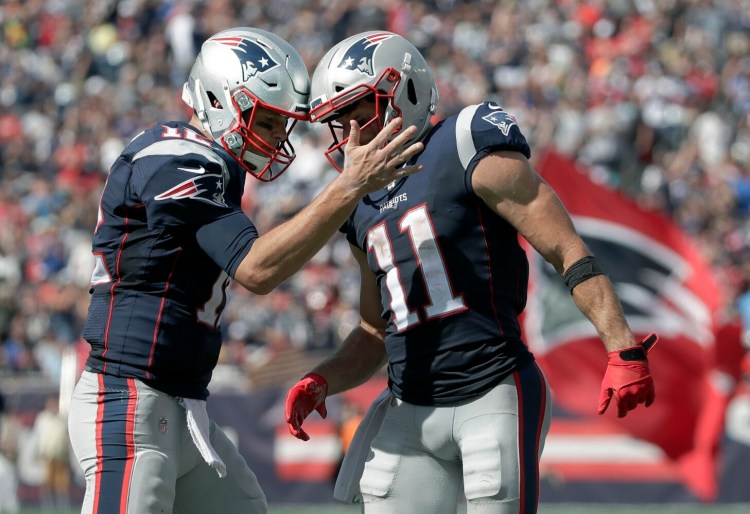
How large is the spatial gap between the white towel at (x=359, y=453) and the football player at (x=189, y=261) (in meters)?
0.29

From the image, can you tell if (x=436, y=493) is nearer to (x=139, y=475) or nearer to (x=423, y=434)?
(x=423, y=434)

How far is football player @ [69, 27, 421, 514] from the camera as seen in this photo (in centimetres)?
380

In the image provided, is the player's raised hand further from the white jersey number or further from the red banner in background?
the red banner in background

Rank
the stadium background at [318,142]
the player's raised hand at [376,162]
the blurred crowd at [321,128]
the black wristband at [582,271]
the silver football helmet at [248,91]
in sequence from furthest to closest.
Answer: the blurred crowd at [321,128], the stadium background at [318,142], the silver football helmet at [248,91], the black wristband at [582,271], the player's raised hand at [376,162]

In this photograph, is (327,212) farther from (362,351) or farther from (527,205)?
(362,351)

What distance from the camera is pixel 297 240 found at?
3.76 meters

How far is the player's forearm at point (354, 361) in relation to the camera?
178 inches

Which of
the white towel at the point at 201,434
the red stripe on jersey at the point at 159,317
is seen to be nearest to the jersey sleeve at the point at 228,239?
the red stripe on jersey at the point at 159,317

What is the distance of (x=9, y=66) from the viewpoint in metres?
17.9

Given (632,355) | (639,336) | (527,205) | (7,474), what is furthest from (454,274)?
(7,474)

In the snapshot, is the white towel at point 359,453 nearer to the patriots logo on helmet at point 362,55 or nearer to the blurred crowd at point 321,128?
the patriots logo on helmet at point 362,55

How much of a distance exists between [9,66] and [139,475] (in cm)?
1503

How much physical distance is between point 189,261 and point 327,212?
0.57 metres

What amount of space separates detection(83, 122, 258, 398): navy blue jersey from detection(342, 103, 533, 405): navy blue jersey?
0.53 metres
